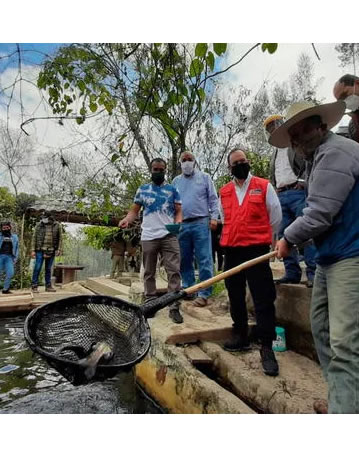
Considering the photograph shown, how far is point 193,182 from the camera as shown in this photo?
128 inches

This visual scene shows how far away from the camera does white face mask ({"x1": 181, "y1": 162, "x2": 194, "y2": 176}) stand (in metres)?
3.22

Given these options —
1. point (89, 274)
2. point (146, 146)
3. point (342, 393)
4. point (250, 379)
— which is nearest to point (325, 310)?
point (342, 393)

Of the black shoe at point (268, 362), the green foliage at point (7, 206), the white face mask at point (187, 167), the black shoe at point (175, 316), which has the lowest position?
the black shoe at point (268, 362)

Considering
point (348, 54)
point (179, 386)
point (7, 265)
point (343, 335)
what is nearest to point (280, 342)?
point (179, 386)

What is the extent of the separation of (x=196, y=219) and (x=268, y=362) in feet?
4.94

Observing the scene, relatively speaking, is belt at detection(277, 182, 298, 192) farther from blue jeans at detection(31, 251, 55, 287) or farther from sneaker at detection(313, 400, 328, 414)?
blue jeans at detection(31, 251, 55, 287)

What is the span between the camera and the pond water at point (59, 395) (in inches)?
96.3

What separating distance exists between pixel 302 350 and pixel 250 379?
0.57m

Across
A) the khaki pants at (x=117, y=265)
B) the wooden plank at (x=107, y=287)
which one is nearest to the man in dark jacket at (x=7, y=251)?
the wooden plank at (x=107, y=287)

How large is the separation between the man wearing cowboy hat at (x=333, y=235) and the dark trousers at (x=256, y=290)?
0.51 m

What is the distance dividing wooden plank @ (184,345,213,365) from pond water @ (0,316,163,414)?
1.49ft

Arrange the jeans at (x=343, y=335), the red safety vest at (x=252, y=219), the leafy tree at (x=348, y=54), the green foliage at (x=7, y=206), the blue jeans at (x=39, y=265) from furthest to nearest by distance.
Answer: the green foliage at (x=7, y=206), the blue jeans at (x=39, y=265), the red safety vest at (x=252, y=219), the leafy tree at (x=348, y=54), the jeans at (x=343, y=335)

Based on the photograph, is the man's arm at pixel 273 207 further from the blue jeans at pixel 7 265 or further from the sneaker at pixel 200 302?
the blue jeans at pixel 7 265

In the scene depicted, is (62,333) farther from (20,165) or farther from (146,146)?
(146,146)
